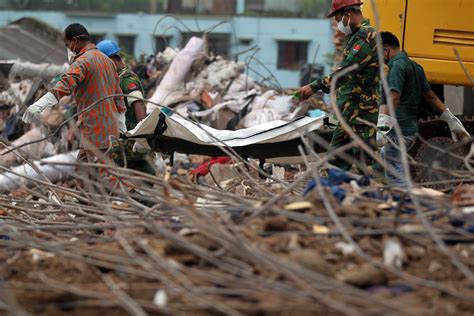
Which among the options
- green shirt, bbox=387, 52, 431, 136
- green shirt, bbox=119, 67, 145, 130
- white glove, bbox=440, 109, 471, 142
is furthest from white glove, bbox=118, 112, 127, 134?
white glove, bbox=440, 109, 471, 142

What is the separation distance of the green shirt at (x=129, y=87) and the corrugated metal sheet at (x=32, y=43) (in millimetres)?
9576

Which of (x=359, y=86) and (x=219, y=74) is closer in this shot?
(x=359, y=86)

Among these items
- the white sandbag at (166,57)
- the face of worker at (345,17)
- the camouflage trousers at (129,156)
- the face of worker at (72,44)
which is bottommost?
the white sandbag at (166,57)

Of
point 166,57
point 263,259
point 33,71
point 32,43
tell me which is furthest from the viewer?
point 32,43

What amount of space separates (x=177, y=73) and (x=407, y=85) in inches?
314

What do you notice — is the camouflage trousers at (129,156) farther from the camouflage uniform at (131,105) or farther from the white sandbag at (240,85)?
the white sandbag at (240,85)

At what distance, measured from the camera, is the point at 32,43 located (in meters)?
22.6

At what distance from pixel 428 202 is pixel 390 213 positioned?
18 centimetres

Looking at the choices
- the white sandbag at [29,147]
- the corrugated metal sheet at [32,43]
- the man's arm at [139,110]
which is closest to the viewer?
the man's arm at [139,110]

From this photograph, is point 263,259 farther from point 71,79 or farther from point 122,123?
point 122,123

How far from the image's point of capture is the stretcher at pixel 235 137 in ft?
27.9

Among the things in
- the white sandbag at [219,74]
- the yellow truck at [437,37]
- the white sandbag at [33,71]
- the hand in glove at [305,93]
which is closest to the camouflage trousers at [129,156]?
the hand in glove at [305,93]

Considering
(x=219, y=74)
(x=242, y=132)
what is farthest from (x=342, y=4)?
(x=219, y=74)

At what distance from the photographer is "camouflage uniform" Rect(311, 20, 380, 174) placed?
26.9ft
